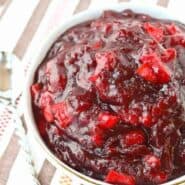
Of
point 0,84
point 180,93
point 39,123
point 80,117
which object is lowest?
point 0,84

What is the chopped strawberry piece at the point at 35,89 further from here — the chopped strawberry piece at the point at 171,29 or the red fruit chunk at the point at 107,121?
the chopped strawberry piece at the point at 171,29

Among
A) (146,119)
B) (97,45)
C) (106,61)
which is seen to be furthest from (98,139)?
(97,45)

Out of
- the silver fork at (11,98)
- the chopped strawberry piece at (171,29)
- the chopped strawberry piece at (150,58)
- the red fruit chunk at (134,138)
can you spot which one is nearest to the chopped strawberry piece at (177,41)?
the chopped strawberry piece at (171,29)

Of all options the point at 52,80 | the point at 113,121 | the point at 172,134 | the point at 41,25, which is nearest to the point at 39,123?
the point at 52,80

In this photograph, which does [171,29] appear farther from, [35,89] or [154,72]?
[35,89]

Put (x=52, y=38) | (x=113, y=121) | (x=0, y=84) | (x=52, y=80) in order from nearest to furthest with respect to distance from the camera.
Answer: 1. (x=113, y=121)
2. (x=52, y=80)
3. (x=52, y=38)
4. (x=0, y=84)

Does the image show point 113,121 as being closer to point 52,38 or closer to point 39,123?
point 39,123
